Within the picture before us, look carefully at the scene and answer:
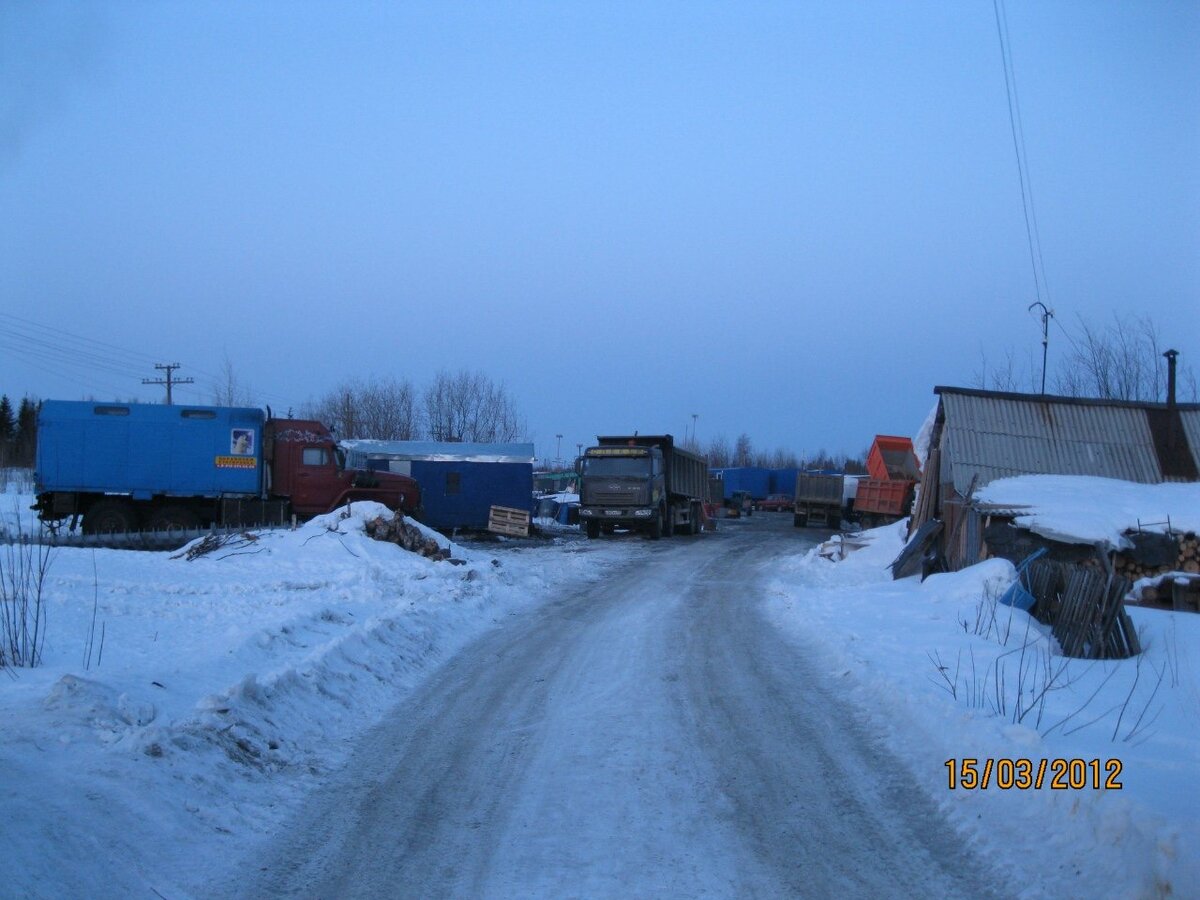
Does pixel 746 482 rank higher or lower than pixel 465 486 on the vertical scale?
lower

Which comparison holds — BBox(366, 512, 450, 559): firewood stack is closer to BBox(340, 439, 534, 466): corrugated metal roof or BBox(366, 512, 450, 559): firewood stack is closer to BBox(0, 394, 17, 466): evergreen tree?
BBox(340, 439, 534, 466): corrugated metal roof

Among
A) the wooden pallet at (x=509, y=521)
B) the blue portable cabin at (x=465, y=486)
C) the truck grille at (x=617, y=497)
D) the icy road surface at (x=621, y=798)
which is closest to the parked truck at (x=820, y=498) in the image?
the truck grille at (x=617, y=497)

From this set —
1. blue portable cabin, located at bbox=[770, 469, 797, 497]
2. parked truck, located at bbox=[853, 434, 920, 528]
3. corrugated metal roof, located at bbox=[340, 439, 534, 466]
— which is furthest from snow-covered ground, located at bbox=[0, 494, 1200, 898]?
blue portable cabin, located at bbox=[770, 469, 797, 497]

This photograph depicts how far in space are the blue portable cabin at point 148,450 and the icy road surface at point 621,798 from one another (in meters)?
17.1

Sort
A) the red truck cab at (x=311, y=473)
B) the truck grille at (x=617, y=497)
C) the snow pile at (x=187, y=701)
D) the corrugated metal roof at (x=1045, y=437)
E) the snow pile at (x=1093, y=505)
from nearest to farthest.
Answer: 1. the snow pile at (x=187, y=701)
2. the snow pile at (x=1093, y=505)
3. the corrugated metal roof at (x=1045, y=437)
4. the red truck cab at (x=311, y=473)
5. the truck grille at (x=617, y=497)

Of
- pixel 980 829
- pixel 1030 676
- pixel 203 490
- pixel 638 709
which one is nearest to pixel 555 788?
pixel 638 709

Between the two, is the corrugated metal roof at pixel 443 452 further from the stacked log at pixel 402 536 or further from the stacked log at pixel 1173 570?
the stacked log at pixel 1173 570

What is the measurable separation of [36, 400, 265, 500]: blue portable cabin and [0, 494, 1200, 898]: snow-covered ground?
9982mm

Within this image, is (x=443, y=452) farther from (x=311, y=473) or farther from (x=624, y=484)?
(x=311, y=473)

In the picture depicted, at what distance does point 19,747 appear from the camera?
5273 millimetres

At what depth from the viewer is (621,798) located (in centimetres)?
575

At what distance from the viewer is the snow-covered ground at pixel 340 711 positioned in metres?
4.57

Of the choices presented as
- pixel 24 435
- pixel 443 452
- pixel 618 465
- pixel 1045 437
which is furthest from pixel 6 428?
pixel 1045 437
